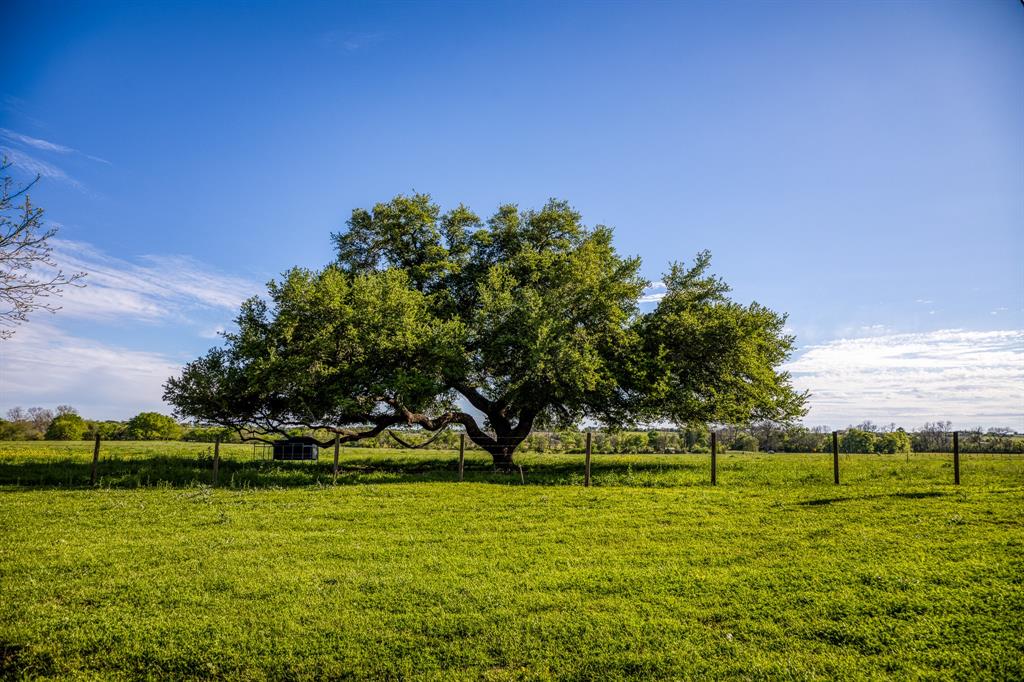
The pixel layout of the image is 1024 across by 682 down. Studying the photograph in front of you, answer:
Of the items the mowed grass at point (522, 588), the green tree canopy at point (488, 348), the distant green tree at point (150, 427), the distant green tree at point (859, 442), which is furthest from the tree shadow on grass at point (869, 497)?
the distant green tree at point (150, 427)

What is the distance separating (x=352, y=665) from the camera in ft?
19.5

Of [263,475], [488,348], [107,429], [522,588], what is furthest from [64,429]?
[522,588]

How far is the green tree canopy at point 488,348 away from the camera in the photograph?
2291cm

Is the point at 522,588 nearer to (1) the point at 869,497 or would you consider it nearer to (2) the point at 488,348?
(1) the point at 869,497

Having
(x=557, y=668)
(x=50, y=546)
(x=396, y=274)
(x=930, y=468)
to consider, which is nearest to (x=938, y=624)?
(x=557, y=668)

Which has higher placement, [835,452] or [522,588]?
[835,452]

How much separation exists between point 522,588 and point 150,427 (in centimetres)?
7370

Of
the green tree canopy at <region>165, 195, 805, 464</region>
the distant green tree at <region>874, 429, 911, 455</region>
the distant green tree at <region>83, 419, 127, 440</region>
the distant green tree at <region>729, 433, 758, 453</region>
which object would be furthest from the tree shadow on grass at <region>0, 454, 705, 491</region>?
the distant green tree at <region>83, 419, 127, 440</region>

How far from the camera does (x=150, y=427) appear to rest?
217ft

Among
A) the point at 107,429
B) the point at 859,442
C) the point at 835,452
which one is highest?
the point at 835,452

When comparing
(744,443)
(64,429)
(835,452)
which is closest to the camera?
(835,452)

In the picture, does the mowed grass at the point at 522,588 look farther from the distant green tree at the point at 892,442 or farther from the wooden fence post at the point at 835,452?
the distant green tree at the point at 892,442

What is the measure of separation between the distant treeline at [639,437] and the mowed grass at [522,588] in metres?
19.5

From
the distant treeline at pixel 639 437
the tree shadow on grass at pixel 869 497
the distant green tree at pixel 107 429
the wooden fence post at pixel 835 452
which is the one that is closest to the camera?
the tree shadow on grass at pixel 869 497
